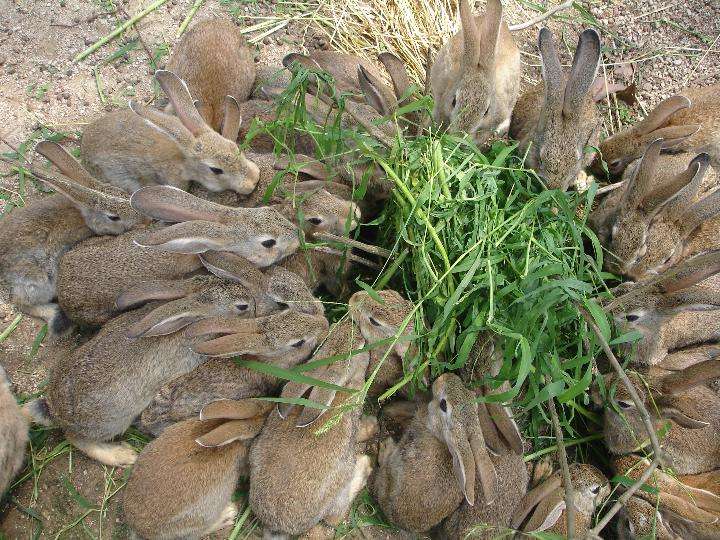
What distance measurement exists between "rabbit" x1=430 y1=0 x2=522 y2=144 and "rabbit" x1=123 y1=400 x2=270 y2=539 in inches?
102

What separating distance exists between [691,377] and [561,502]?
1.17 m

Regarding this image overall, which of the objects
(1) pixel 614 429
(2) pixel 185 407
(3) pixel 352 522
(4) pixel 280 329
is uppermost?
(4) pixel 280 329

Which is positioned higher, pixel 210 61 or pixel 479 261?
pixel 210 61

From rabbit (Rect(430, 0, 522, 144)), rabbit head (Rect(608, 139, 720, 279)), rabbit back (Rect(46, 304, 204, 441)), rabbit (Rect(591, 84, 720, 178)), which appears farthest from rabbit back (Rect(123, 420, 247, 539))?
rabbit (Rect(591, 84, 720, 178))

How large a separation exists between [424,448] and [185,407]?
155 centimetres

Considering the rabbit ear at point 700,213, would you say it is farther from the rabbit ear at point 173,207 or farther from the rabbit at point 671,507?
the rabbit ear at point 173,207

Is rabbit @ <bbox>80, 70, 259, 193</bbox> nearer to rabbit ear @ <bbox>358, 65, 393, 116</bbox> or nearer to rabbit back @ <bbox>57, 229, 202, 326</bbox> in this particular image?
rabbit back @ <bbox>57, 229, 202, 326</bbox>

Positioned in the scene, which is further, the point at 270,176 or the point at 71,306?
the point at 270,176

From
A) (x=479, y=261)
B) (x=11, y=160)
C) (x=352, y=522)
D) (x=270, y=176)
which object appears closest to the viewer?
(x=479, y=261)

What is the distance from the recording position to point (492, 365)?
3.70 metres

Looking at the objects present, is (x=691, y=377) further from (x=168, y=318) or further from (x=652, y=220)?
(x=168, y=318)

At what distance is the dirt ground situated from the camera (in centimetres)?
372

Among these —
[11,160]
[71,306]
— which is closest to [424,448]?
[71,306]

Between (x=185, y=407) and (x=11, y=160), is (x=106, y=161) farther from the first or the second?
(x=185, y=407)
